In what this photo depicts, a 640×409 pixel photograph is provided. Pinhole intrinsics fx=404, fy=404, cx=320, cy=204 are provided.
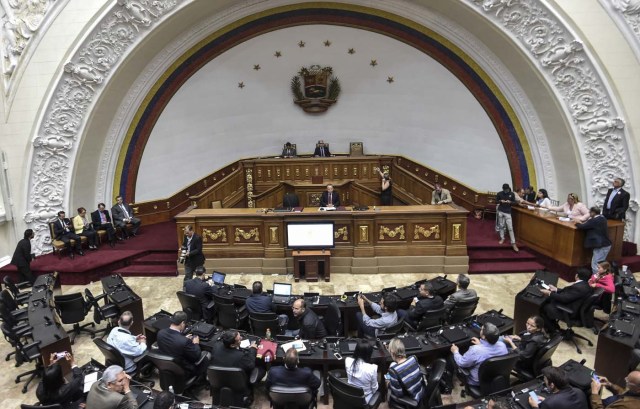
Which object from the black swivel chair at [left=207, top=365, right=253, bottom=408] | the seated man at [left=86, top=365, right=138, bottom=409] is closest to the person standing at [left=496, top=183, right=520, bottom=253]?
the black swivel chair at [left=207, top=365, right=253, bottom=408]

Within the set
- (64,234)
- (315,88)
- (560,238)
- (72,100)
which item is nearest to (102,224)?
(64,234)

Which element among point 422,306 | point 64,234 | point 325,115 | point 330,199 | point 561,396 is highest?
point 325,115

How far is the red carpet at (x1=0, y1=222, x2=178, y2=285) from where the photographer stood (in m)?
8.39

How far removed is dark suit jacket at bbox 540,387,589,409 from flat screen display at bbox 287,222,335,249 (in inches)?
196

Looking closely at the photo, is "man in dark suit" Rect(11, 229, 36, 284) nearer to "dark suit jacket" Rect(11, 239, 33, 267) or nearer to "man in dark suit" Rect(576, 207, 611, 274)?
"dark suit jacket" Rect(11, 239, 33, 267)

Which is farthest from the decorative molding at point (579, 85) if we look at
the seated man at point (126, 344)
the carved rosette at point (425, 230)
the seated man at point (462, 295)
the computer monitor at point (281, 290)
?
the seated man at point (126, 344)

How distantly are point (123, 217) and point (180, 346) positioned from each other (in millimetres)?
7155

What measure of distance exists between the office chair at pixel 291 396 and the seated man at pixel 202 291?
2509mm

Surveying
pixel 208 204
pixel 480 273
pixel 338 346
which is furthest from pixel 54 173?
pixel 480 273

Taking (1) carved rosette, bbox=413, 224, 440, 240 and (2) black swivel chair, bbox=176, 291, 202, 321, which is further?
(1) carved rosette, bbox=413, 224, 440, 240

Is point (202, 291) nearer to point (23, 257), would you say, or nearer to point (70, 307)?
point (70, 307)

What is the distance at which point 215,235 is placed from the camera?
27.9ft

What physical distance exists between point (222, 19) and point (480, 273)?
947cm

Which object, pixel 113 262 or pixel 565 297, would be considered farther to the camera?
pixel 113 262
